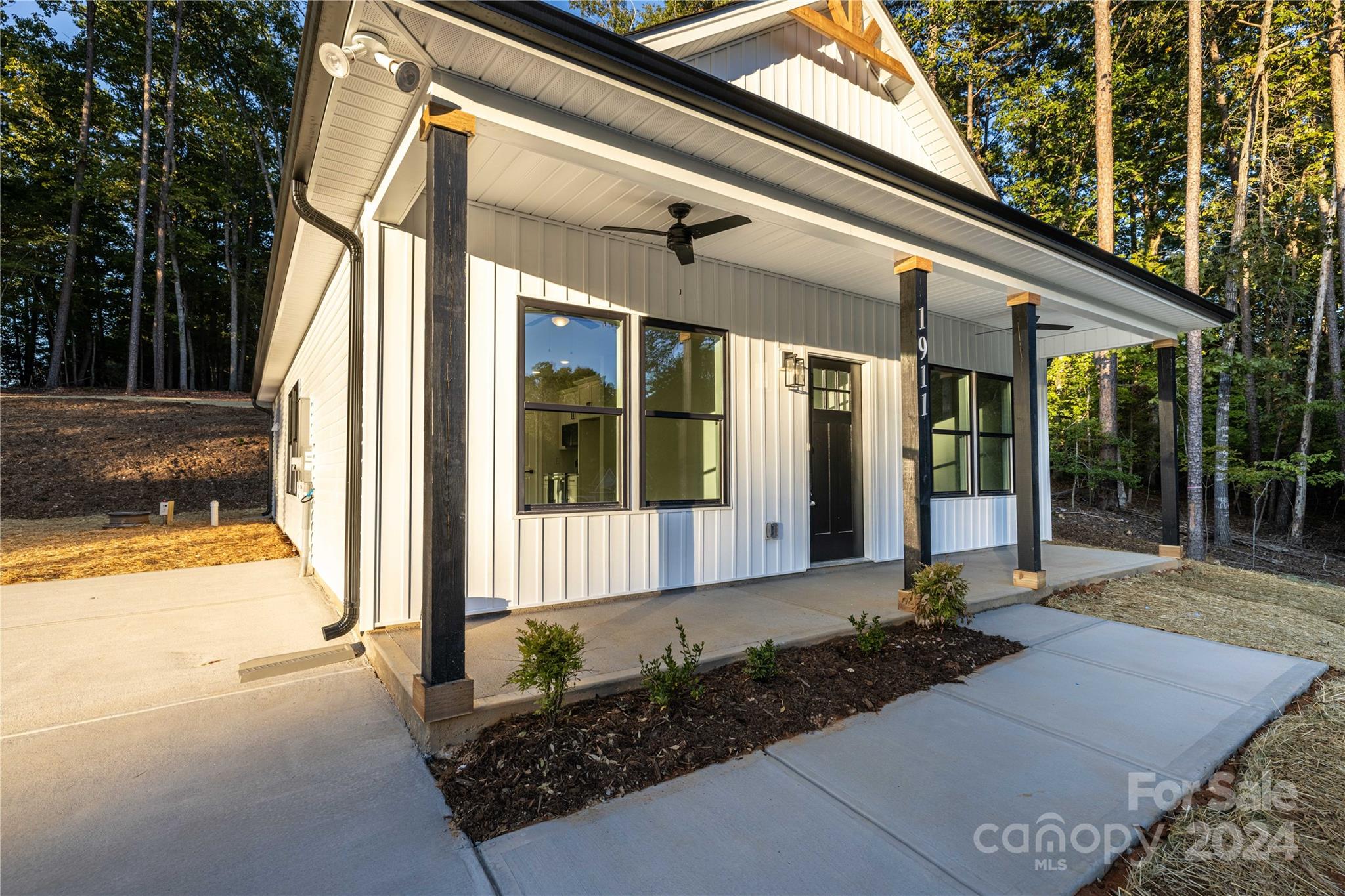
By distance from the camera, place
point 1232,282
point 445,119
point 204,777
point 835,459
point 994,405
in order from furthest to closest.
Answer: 1. point 1232,282
2. point 994,405
3. point 835,459
4. point 445,119
5. point 204,777

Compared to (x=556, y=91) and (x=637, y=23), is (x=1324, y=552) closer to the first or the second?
(x=556, y=91)

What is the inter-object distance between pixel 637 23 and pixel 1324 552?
19888 millimetres

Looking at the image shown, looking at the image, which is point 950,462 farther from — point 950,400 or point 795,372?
point 795,372

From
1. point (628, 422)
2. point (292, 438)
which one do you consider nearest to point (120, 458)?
point (292, 438)

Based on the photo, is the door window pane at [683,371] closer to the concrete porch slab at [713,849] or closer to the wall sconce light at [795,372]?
the wall sconce light at [795,372]

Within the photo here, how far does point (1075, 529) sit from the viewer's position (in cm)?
950

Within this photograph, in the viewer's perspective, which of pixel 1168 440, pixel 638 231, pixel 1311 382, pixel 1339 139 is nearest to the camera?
pixel 638 231

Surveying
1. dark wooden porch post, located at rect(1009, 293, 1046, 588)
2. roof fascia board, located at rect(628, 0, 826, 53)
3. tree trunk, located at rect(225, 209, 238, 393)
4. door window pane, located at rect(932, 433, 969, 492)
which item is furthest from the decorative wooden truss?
tree trunk, located at rect(225, 209, 238, 393)

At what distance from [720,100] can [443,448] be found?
2088 mm

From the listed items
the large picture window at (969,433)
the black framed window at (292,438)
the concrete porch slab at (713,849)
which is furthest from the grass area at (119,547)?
the large picture window at (969,433)

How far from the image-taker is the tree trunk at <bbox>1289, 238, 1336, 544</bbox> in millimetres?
10227

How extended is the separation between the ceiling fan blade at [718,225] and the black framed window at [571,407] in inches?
33.0

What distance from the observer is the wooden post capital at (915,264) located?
430 centimetres

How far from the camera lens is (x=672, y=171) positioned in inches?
122
